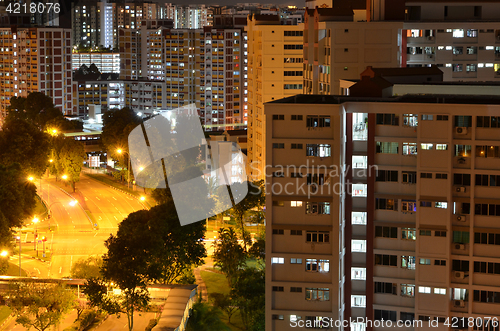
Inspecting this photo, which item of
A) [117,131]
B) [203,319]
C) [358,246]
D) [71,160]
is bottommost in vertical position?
[203,319]

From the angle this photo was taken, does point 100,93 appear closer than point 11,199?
No

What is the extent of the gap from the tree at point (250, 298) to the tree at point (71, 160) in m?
25.4

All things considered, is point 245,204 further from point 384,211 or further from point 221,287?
point 384,211

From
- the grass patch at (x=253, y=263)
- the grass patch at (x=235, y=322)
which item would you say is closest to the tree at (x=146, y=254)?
the grass patch at (x=235, y=322)

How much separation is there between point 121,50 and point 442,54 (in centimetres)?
8534

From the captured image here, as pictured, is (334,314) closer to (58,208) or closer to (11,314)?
(11,314)

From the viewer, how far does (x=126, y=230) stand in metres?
29.9

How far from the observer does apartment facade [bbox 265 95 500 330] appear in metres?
19.8

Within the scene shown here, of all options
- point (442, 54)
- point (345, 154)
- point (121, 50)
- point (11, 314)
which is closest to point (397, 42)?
point (442, 54)

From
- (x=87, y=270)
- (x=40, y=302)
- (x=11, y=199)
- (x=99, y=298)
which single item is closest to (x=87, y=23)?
(x=11, y=199)

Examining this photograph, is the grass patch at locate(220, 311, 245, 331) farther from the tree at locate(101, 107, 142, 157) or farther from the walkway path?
the tree at locate(101, 107, 142, 157)

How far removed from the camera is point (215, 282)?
32.7 metres

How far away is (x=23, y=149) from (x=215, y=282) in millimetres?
20466

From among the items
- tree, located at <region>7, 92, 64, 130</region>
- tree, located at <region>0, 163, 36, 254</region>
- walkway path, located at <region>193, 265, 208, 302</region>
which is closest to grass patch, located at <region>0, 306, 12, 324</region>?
tree, located at <region>0, 163, 36, 254</region>
